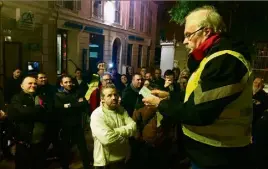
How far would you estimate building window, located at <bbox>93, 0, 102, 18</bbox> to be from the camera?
13.4 meters

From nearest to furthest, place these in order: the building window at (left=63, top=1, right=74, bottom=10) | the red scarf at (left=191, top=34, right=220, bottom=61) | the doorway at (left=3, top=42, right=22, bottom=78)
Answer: the red scarf at (left=191, top=34, right=220, bottom=61) < the doorway at (left=3, top=42, right=22, bottom=78) < the building window at (left=63, top=1, right=74, bottom=10)

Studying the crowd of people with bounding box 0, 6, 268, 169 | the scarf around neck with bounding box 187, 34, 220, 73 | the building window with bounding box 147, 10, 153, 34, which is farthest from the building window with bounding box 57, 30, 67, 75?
the building window with bounding box 147, 10, 153, 34

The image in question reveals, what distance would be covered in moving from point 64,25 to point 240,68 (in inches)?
421

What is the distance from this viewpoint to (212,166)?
63.3 inches

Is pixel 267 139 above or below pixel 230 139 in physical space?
below

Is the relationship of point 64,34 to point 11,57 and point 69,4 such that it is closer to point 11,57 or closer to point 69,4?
point 69,4

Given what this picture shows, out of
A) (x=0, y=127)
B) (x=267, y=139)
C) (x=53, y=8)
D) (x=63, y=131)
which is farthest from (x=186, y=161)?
(x=53, y=8)

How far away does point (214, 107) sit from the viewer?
1445mm

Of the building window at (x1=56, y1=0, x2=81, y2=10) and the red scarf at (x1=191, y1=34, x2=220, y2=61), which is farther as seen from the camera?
the building window at (x1=56, y1=0, x2=81, y2=10)

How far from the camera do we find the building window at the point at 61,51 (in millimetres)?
11508

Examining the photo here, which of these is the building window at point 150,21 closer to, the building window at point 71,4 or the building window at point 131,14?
the building window at point 131,14

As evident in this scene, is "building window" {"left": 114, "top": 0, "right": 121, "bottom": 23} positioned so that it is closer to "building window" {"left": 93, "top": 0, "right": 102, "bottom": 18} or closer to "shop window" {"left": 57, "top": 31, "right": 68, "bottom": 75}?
"building window" {"left": 93, "top": 0, "right": 102, "bottom": 18}

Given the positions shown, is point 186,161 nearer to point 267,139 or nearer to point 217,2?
point 267,139

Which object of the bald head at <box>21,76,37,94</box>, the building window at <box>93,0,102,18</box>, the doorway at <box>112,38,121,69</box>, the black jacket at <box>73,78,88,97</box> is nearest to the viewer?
the bald head at <box>21,76,37,94</box>
